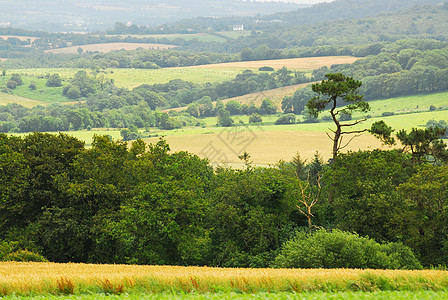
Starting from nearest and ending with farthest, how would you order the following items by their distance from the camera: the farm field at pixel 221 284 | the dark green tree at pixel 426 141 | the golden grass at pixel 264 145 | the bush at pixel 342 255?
Answer: the farm field at pixel 221 284 < the bush at pixel 342 255 < the dark green tree at pixel 426 141 < the golden grass at pixel 264 145

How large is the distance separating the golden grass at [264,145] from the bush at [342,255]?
108m

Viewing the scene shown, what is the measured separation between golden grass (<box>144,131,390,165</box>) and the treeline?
314 ft

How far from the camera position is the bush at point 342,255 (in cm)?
2745

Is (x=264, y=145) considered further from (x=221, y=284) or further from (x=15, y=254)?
(x=221, y=284)

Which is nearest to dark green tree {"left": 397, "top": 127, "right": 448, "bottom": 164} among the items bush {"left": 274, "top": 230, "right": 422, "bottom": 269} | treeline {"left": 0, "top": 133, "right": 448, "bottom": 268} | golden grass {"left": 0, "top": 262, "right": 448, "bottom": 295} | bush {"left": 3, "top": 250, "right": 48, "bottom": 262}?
treeline {"left": 0, "top": 133, "right": 448, "bottom": 268}

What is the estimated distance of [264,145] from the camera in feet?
537

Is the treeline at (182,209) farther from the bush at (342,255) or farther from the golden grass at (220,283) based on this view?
the golden grass at (220,283)

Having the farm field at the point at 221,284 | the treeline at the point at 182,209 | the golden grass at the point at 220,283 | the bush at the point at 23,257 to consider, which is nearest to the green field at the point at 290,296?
the farm field at the point at 221,284

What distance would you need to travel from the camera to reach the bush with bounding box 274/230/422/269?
90.1 ft

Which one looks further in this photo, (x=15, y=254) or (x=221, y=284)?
(x=15, y=254)

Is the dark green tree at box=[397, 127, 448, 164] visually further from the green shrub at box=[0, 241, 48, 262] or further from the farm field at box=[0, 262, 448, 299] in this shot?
the green shrub at box=[0, 241, 48, 262]

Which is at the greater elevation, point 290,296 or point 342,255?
point 290,296

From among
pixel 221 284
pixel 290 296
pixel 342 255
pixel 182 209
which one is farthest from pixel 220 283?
pixel 182 209

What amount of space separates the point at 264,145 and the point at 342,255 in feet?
447
